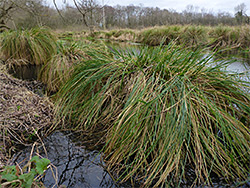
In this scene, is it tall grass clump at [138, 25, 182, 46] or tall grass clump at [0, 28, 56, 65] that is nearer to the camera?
tall grass clump at [0, 28, 56, 65]

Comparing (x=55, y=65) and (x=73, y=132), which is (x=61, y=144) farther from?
(x=55, y=65)

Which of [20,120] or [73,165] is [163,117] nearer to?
[73,165]

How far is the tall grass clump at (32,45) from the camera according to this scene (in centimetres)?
527

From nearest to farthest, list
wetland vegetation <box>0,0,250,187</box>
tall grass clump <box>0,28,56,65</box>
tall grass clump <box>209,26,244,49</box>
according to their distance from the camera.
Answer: wetland vegetation <box>0,0,250,187</box> → tall grass clump <box>0,28,56,65</box> → tall grass clump <box>209,26,244,49</box>

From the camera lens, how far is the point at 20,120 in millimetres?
2121

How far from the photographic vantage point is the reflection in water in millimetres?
1463

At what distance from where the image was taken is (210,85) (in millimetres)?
1755

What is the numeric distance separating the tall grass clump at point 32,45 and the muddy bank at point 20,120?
2.82m

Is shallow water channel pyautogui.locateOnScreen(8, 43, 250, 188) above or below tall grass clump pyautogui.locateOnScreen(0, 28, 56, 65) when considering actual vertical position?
below

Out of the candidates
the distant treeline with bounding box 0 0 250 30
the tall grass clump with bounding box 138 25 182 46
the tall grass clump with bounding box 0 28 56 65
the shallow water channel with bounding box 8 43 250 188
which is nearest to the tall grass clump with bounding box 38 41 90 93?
the distant treeline with bounding box 0 0 250 30

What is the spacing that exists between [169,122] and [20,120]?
149cm

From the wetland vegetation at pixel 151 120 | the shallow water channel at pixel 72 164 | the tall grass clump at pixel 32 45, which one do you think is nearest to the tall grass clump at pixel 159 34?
the tall grass clump at pixel 32 45

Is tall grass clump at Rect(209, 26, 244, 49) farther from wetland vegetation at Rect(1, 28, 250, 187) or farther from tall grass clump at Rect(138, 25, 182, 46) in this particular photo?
wetland vegetation at Rect(1, 28, 250, 187)

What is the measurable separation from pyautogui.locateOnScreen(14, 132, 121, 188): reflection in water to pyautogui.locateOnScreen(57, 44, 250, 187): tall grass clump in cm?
10
